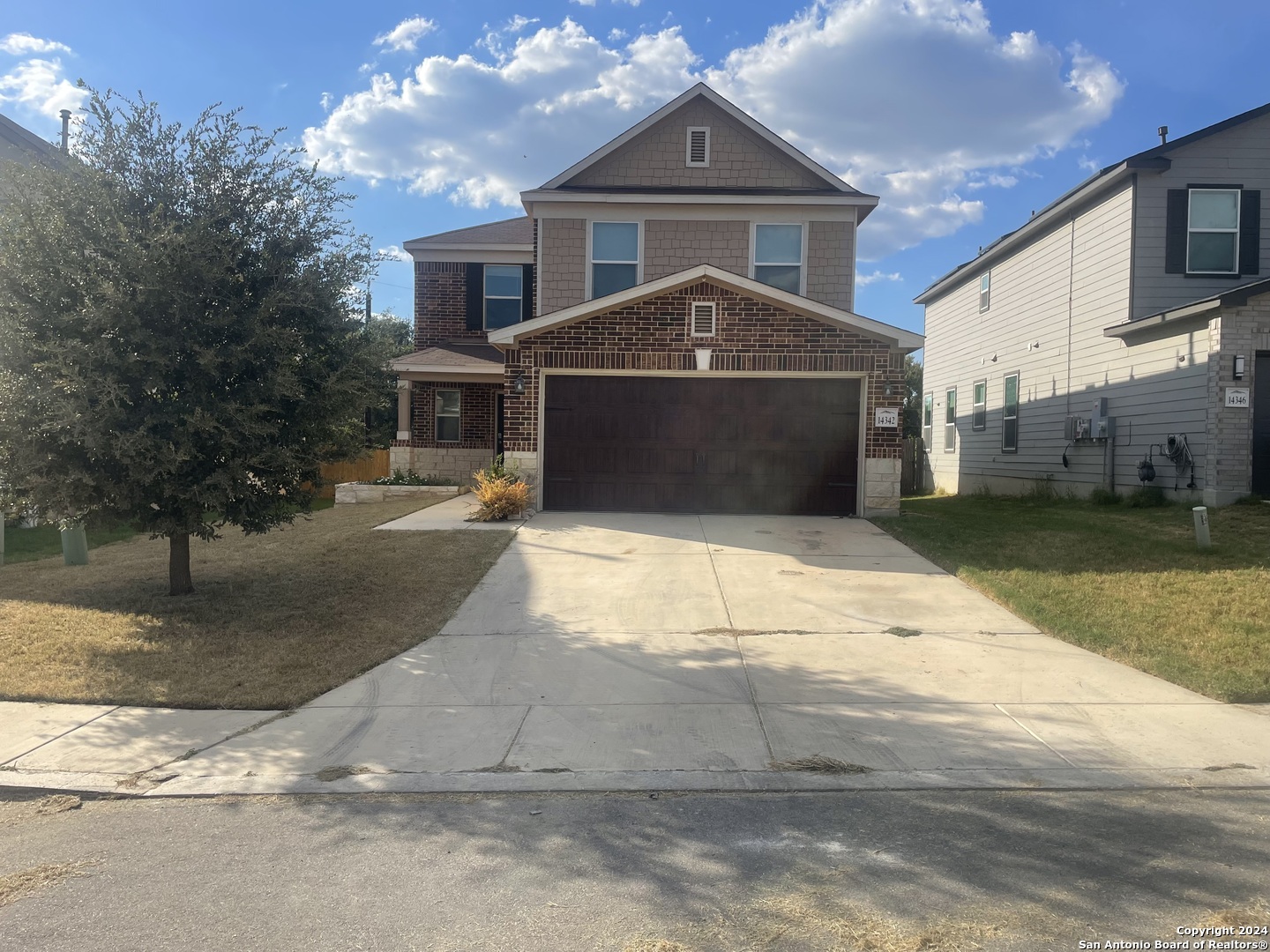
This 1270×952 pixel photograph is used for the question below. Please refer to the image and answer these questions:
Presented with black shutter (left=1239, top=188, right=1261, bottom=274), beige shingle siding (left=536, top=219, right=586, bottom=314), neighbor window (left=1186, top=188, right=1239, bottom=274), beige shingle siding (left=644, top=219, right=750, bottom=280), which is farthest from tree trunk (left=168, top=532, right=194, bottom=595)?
black shutter (left=1239, top=188, right=1261, bottom=274)

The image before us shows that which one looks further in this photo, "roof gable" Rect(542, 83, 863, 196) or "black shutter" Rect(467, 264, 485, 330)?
"black shutter" Rect(467, 264, 485, 330)

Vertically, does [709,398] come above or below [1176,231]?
below

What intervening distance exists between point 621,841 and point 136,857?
7.65 ft

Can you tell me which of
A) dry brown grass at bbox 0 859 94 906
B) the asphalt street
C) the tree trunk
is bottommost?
Result: dry brown grass at bbox 0 859 94 906

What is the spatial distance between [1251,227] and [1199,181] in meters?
1.17

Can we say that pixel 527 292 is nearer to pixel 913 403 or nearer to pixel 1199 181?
pixel 1199 181

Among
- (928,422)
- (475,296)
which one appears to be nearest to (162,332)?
(475,296)

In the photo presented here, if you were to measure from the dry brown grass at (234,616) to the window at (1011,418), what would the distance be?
1350 centimetres

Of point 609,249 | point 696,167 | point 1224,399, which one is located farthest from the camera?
point 696,167

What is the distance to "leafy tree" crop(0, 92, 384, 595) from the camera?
24.7 ft

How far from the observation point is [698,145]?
1706 centimetres

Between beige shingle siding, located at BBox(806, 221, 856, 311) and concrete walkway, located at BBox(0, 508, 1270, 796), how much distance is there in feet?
27.5

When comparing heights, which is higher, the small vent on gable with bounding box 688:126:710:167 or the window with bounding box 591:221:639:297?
the small vent on gable with bounding box 688:126:710:167

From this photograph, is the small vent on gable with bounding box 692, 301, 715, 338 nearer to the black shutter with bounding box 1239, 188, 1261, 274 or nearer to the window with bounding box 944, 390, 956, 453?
the black shutter with bounding box 1239, 188, 1261, 274
